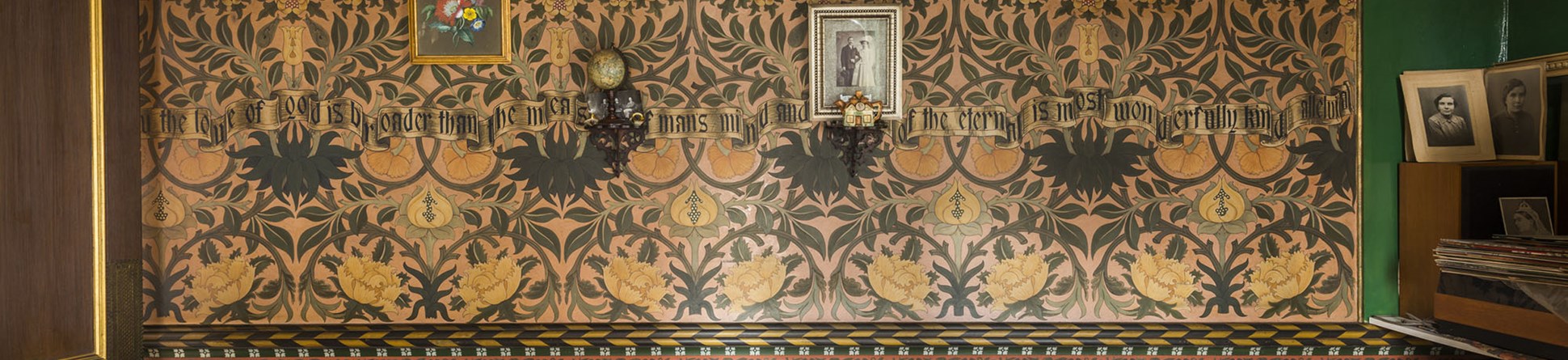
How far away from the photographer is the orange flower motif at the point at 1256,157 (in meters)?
2.42

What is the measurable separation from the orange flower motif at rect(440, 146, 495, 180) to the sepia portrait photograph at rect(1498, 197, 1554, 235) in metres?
3.17

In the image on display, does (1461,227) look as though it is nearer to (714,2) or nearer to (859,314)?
(859,314)

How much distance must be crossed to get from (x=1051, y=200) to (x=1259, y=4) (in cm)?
93

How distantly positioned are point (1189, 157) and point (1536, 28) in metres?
1.08

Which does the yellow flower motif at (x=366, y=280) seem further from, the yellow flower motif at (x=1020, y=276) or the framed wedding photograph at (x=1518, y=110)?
the framed wedding photograph at (x=1518, y=110)

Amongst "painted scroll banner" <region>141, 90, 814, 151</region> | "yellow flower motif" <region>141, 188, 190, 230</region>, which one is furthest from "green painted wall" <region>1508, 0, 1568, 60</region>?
"yellow flower motif" <region>141, 188, 190, 230</region>

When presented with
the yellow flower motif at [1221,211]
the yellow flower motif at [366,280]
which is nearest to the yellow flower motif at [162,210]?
the yellow flower motif at [366,280]

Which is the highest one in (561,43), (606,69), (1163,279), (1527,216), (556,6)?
(556,6)

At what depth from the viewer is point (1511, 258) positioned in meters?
2.02

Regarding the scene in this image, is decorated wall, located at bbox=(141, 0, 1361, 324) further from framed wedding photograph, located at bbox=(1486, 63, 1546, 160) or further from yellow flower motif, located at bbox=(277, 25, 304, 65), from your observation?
framed wedding photograph, located at bbox=(1486, 63, 1546, 160)

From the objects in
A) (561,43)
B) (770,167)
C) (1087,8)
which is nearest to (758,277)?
(770,167)

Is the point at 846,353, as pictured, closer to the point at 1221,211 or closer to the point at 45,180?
the point at 1221,211

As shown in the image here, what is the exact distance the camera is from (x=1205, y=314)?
2.46 metres

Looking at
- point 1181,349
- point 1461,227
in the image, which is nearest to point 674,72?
point 1181,349
